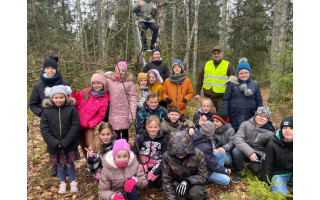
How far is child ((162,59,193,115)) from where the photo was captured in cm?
464

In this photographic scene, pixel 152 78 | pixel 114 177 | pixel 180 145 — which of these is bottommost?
pixel 114 177

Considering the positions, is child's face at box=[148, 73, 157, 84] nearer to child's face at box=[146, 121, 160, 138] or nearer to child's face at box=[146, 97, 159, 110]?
child's face at box=[146, 97, 159, 110]

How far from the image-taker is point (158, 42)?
7105mm

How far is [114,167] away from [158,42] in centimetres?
514

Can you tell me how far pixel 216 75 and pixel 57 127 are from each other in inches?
142

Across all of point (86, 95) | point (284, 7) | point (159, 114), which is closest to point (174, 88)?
point (159, 114)

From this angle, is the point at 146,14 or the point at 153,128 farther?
the point at 146,14

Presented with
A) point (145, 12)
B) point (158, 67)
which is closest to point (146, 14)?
point (145, 12)

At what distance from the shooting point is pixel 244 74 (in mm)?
4180

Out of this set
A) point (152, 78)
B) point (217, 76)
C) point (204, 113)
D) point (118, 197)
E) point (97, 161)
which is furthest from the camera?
point (217, 76)

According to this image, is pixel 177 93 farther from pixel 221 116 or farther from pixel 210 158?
pixel 210 158

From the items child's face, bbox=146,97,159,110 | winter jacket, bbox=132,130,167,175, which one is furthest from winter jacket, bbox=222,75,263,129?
winter jacket, bbox=132,130,167,175

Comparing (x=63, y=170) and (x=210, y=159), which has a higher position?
(x=210, y=159)

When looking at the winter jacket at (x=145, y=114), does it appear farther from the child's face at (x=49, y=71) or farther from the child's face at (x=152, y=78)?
the child's face at (x=49, y=71)
